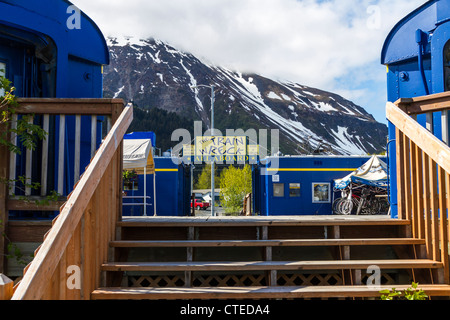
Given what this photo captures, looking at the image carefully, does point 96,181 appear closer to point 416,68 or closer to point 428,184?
point 428,184

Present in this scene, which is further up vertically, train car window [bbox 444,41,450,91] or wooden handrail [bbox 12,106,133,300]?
train car window [bbox 444,41,450,91]

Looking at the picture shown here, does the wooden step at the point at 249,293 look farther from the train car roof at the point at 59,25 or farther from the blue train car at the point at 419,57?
the train car roof at the point at 59,25

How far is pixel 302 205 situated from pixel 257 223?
1624 cm

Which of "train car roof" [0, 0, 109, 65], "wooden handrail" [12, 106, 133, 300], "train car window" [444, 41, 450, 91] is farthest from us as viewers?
"train car window" [444, 41, 450, 91]

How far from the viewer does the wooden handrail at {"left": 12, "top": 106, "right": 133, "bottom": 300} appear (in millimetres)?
2385

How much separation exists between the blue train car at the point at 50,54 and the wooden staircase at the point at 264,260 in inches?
68.7

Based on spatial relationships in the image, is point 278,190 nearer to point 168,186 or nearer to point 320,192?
point 320,192

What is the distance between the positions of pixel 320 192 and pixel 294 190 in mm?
1265

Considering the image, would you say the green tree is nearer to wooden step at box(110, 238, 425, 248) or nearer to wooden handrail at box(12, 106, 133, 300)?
wooden step at box(110, 238, 425, 248)

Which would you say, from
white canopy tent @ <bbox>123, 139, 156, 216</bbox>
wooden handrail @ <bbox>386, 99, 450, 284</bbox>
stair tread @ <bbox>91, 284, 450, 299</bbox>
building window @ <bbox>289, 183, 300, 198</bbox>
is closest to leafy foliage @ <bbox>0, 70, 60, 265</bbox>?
stair tread @ <bbox>91, 284, 450, 299</bbox>

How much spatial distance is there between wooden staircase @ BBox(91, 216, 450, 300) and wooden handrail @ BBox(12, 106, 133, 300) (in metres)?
0.46

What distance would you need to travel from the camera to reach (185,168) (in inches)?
795

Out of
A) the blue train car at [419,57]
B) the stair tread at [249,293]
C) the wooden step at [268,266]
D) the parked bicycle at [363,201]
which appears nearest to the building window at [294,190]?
the parked bicycle at [363,201]
